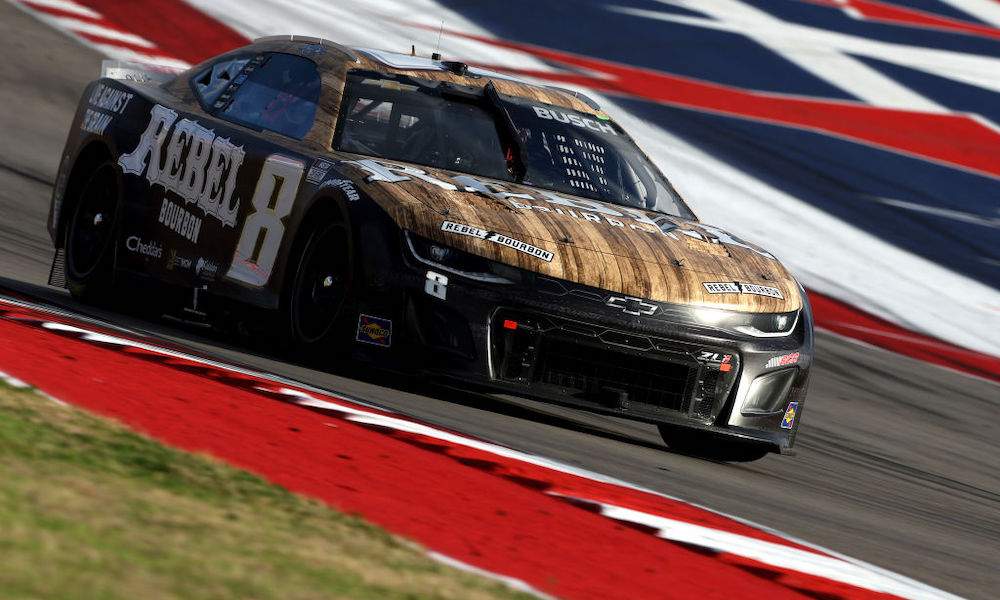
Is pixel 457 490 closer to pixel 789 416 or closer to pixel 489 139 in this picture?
pixel 789 416

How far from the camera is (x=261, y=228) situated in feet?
20.2

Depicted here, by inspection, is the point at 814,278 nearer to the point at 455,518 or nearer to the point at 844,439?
the point at 844,439

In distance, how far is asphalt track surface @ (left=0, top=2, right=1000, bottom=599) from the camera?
15.7 feet

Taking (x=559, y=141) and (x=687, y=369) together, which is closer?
(x=687, y=369)

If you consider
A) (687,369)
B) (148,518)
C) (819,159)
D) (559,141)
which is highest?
(819,159)

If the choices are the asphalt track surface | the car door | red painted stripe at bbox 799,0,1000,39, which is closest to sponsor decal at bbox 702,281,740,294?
the asphalt track surface

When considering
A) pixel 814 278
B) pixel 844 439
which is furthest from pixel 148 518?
pixel 814 278

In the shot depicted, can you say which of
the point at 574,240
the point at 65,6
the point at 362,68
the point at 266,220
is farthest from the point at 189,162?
the point at 65,6

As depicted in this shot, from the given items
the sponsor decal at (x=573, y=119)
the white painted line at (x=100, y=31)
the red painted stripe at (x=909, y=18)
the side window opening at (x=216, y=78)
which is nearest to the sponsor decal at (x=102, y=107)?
the side window opening at (x=216, y=78)

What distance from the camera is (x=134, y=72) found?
7691 millimetres

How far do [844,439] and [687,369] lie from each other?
1.91 meters

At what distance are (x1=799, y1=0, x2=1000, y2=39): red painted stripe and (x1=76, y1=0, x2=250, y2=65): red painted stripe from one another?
873 cm

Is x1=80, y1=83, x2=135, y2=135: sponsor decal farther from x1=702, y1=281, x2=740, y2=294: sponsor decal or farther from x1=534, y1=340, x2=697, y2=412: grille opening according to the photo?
x1=702, y1=281, x2=740, y2=294: sponsor decal

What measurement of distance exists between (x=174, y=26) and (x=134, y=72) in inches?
356
